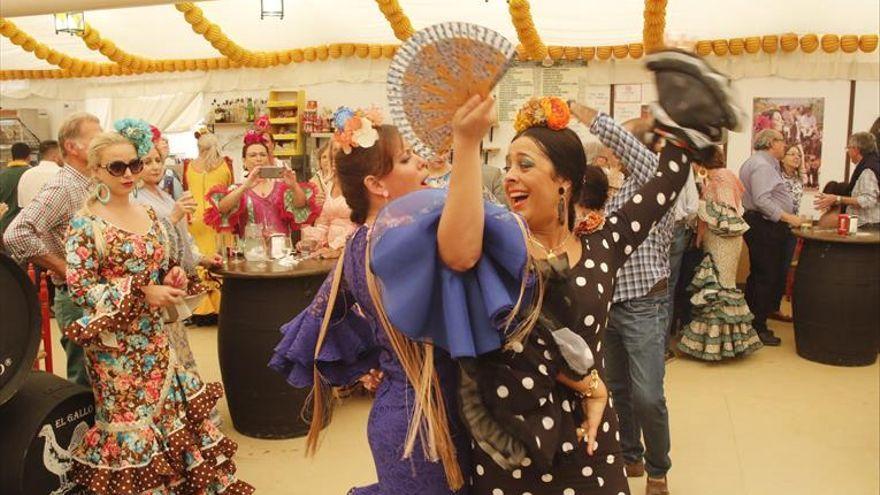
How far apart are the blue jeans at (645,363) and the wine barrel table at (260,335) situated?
157 centimetres

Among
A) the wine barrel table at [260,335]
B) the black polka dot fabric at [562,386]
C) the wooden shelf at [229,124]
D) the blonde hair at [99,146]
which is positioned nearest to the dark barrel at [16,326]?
the blonde hair at [99,146]

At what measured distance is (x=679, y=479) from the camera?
364 centimetres

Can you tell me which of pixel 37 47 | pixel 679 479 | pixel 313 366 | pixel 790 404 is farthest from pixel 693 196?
pixel 37 47

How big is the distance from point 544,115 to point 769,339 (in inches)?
194

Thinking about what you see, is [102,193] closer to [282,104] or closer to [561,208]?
[561,208]

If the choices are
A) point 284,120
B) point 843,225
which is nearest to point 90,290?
point 843,225

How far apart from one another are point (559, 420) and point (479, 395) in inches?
8.1

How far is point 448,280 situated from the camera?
1.33 meters

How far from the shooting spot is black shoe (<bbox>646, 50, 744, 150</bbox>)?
1662 mm

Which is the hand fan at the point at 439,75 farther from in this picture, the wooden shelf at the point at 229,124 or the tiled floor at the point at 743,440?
the wooden shelf at the point at 229,124

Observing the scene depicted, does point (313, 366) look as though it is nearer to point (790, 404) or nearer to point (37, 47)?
point (790, 404)

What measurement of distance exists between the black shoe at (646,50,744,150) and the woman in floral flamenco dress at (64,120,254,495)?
1922 mm

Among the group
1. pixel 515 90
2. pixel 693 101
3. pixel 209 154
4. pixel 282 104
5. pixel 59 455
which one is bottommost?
pixel 59 455

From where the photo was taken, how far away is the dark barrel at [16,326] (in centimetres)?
274
